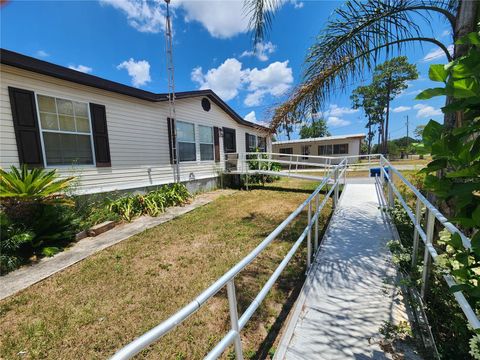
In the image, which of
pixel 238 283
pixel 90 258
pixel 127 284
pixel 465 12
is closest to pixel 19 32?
pixel 90 258

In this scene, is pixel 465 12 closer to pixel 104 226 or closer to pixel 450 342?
pixel 450 342

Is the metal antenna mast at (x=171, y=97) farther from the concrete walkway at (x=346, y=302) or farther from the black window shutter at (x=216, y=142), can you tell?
the concrete walkway at (x=346, y=302)

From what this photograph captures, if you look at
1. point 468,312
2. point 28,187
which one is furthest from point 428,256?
point 28,187

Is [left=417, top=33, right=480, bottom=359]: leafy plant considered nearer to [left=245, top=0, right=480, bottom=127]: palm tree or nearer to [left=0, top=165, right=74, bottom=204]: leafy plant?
[left=245, top=0, right=480, bottom=127]: palm tree

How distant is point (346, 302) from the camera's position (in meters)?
2.36

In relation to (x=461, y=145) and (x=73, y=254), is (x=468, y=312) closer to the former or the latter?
(x=461, y=145)

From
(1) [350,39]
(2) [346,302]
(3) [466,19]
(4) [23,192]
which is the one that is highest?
(1) [350,39]

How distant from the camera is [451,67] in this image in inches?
33.3

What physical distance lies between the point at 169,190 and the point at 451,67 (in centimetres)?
756

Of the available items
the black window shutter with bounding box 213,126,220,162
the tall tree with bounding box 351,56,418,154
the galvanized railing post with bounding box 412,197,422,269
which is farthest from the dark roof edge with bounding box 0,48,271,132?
the tall tree with bounding box 351,56,418,154

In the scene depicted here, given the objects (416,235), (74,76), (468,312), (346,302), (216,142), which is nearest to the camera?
(468,312)

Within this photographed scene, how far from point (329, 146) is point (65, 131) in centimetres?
2265

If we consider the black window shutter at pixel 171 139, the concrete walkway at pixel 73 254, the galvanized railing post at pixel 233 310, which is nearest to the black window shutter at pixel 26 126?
the concrete walkway at pixel 73 254

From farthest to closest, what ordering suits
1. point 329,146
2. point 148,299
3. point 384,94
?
point 384,94 → point 329,146 → point 148,299
